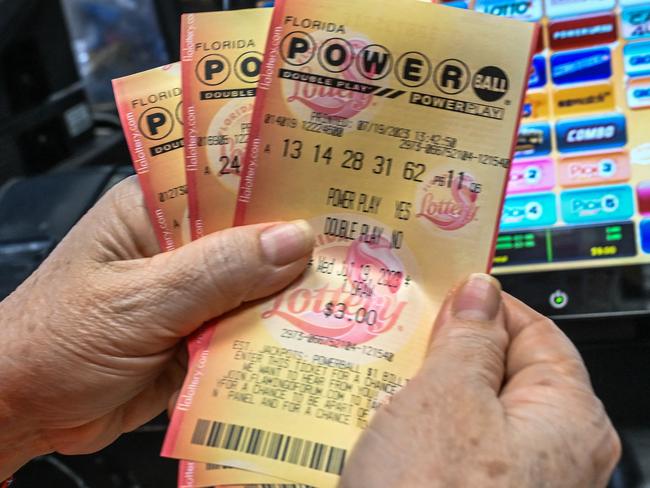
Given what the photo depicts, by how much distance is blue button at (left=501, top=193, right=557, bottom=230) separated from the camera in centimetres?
71

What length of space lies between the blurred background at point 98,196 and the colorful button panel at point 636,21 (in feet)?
0.04

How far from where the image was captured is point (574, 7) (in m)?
0.70

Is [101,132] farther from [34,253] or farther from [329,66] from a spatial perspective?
[329,66]

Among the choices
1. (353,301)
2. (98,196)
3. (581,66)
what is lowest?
(98,196)

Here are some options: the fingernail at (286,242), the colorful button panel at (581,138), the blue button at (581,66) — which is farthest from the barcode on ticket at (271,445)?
the blue button at (581,66)

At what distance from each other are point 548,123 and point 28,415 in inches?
22.9

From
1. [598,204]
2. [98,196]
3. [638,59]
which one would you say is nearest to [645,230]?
[598,204]

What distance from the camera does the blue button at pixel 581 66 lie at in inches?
27.8

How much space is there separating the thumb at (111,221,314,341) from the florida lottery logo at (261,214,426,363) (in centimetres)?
2

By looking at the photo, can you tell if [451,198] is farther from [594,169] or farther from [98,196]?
[98,196]

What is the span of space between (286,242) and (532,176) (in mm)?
346

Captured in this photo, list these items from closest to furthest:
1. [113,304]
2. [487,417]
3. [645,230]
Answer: [487,417] → [113,304] → [645,230]

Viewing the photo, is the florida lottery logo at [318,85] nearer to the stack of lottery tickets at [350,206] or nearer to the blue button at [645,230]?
the stack of lottery tickets at [350,206]

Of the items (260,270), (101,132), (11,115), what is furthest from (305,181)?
(101,132)
